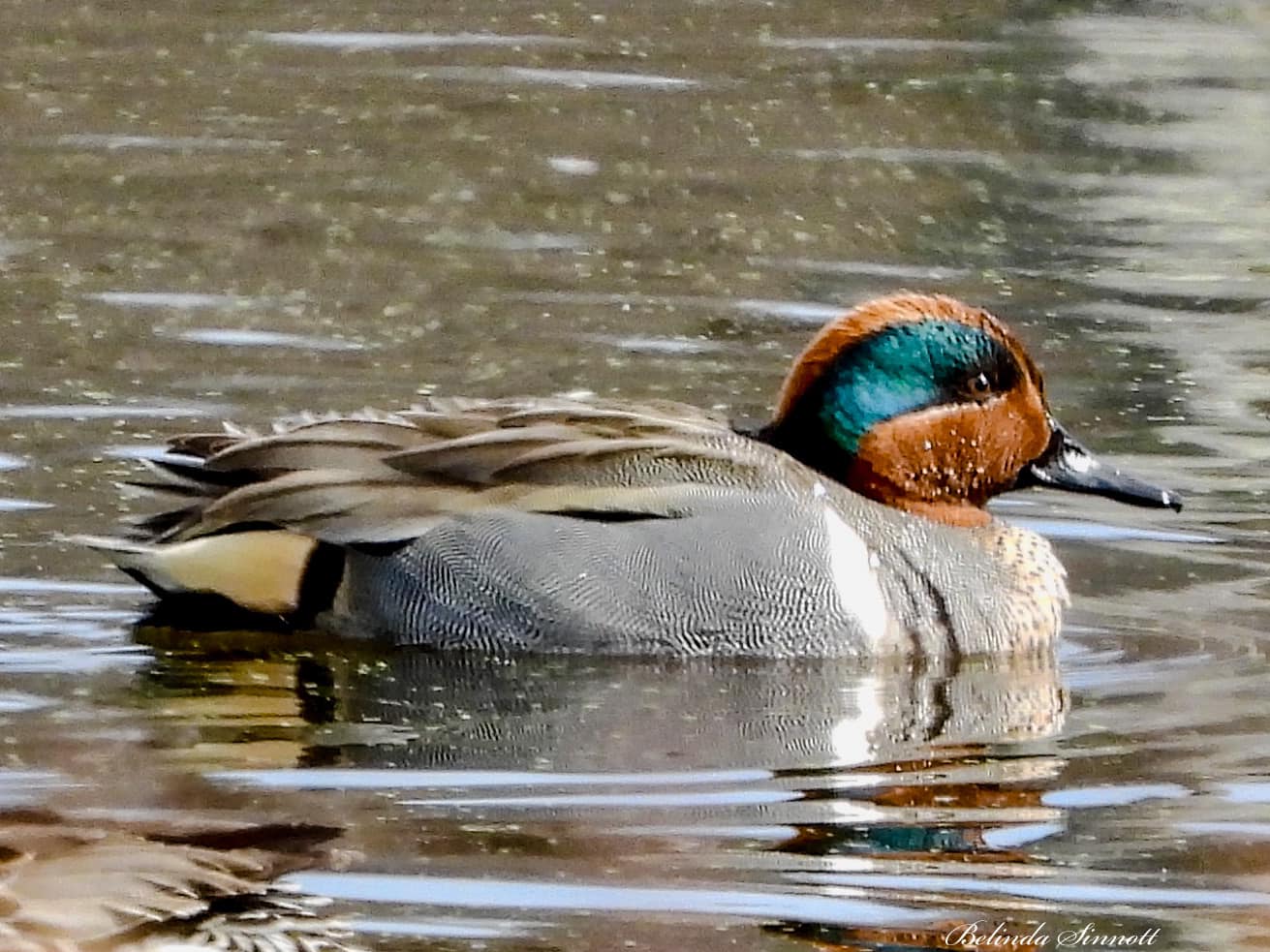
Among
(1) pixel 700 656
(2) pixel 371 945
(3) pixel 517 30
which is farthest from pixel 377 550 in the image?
(3) pixel 517 30

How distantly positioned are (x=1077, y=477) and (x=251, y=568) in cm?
218

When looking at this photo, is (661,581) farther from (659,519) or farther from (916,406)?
(916,406)

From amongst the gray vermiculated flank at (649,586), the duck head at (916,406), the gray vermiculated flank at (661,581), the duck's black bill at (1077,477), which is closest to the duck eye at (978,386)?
the duck head at (916,406)

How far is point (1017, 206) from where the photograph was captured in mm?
13586

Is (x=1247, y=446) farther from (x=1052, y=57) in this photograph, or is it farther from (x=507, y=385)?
(x=1052, y=57)

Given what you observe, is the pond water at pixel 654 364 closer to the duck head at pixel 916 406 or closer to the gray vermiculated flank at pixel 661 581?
the gray vermiculated flank at pixel 661 581

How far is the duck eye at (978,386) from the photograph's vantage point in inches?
342

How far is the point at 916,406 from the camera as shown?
8680 mm

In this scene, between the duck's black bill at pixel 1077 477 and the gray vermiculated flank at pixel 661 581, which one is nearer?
the gray vermiculated flank at pixel 661 581

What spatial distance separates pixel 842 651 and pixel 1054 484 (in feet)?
3.06

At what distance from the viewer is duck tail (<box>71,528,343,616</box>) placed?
8469mm
